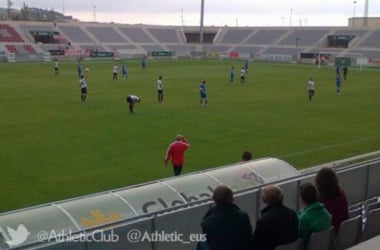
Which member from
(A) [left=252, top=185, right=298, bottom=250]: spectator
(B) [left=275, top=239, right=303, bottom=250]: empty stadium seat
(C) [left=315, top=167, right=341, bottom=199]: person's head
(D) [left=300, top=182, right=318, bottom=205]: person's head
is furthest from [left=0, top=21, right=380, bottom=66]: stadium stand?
(A) [left=252, top=185, right=298, bottom=250]: spectator

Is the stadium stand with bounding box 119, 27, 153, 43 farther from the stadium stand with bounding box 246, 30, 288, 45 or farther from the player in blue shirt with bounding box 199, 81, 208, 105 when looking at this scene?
the player in blue shirt with bounding box 199, 81, 208, 105

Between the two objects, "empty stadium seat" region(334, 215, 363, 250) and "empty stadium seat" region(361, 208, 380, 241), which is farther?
"empty stadium seat" region(361, 208, 380, 241)

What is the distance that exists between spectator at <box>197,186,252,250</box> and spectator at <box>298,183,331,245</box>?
777 mm

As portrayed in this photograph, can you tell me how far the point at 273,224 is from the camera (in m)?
5.73

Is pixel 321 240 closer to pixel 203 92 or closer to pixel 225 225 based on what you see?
pixel 225 225

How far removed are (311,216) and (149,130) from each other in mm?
17107

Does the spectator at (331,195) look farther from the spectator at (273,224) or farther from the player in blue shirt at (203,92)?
the player in blue shirt at (203,92)

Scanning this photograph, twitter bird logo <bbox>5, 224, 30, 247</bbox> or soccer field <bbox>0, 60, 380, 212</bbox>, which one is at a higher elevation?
twitter bird logo <bbox>5, 224, 30, 247</bbox>

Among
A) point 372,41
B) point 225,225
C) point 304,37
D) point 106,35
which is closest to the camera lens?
point 225,225

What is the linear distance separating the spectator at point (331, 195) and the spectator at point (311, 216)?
43 cm

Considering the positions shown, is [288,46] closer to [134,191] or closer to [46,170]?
Answer: [46,170]

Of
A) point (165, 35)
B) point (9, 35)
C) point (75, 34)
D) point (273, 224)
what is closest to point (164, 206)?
point (273, 224)

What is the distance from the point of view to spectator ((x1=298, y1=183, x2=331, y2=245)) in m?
6.04

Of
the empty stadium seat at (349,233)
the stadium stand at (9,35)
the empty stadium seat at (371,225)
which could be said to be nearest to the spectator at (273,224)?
the empty stadium seat at (349,233)
